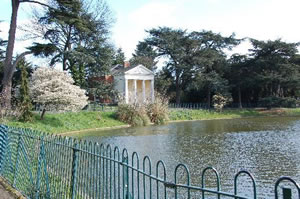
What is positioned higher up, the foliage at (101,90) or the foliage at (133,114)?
the foliage at (101,90)

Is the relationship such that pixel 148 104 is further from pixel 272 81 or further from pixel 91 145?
A: pixel 91 145

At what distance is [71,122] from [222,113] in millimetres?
19633

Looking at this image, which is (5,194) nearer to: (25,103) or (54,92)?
(25,103)

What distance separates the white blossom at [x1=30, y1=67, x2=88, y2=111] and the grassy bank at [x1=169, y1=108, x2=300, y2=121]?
37.1 ft

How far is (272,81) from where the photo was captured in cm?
3959

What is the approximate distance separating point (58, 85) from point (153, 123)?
860 centimetres

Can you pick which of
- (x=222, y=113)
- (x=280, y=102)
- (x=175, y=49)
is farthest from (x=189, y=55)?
(x=280, y=102)

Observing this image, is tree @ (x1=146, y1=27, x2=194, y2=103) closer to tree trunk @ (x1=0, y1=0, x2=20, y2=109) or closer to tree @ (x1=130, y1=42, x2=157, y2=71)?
tree @ (x1=130, y1=42, x2=157, y2=71)

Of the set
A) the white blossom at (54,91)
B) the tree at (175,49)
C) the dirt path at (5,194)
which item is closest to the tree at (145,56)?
the tree at (175,49)

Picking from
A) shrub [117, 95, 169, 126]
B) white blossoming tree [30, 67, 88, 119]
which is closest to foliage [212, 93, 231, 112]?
shrub [117, 95, 169, 126]

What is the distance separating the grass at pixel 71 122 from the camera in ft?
68.6

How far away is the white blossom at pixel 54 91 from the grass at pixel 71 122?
943 mm

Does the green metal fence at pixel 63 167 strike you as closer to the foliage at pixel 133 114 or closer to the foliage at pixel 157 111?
the foliage at pixel 133 114

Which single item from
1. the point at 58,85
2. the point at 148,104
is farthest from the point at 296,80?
the point at 58,85
